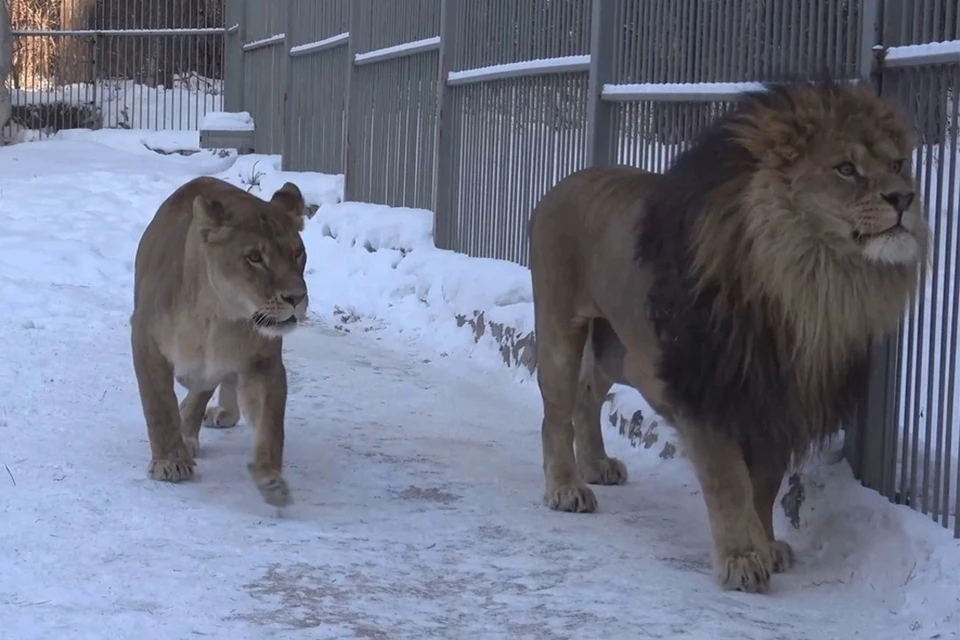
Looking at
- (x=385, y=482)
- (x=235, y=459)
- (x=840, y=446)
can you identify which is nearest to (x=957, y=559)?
(x=840, y=446)

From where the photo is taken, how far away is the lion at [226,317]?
16.9 ft

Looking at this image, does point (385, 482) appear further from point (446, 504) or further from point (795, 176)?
point (795, 176)

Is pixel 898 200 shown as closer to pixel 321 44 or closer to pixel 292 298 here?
pixel 292 298

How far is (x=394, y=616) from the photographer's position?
156 inches

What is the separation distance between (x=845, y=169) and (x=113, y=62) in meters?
17.1

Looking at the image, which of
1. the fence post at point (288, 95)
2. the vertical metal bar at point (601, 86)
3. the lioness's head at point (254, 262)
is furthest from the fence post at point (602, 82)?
the fence post at point (288, 95)

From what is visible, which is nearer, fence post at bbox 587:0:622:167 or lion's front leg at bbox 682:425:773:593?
lion's front leg at bbox 682:425:773:593

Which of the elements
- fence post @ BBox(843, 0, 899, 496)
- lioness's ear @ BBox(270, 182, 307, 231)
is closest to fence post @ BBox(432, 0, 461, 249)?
lioness's ear @ BBox(270, 182, 307, 231)

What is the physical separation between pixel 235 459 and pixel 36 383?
151 cm


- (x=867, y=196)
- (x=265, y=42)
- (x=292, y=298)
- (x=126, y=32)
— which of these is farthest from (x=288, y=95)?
(x=867, y=196)

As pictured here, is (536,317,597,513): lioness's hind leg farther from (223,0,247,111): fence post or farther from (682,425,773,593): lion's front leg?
(223,0,247,111): fence post

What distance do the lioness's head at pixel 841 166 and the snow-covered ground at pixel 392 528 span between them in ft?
3.06

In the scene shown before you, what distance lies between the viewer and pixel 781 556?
452 cm

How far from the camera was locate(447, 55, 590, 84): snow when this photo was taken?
7.75m
